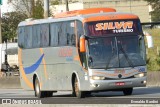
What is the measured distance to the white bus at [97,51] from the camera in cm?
2736

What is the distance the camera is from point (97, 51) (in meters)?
27.5

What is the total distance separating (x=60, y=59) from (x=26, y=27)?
12.9ft

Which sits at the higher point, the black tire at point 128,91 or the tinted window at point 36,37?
the tinted window at point 36,37

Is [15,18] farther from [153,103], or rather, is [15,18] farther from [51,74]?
[153,103]

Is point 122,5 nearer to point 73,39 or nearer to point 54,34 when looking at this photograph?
point 54,34

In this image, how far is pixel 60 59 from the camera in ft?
99.3

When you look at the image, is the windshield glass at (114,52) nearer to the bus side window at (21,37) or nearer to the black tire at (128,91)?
the black tire at (128,91)

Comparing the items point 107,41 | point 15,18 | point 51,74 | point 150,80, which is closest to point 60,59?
point 51,74

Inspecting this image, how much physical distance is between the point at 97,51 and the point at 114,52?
622 mm

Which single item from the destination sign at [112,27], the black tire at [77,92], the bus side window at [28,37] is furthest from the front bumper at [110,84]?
the bus side window at [28,37]

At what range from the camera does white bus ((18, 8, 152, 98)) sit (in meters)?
27.4

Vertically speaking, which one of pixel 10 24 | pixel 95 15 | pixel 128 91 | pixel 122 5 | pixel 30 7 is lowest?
pixel 10 24

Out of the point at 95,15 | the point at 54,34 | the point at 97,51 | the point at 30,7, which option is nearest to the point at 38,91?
the point at 54,34

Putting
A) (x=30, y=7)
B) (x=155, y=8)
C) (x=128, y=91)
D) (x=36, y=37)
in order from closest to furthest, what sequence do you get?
(x=128, y=91), (x=36, y=37), (x=30, y=7), (x=155, y=8)
